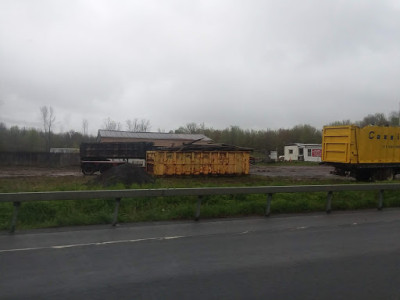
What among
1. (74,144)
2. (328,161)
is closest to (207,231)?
(328,161)

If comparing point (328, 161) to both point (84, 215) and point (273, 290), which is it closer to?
point (84, 215)

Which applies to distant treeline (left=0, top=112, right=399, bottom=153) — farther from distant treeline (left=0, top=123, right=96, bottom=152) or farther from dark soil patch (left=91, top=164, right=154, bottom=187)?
dark soil patch (left=91, top=164, right=154, bottom=187)

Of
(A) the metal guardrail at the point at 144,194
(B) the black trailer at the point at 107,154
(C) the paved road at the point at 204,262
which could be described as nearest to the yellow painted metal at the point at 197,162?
(B) the black trailer at the point at 107,154

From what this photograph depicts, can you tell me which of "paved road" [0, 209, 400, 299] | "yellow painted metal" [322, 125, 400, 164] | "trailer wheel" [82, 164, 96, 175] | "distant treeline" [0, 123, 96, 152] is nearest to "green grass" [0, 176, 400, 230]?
"paved road" [0, 209, 400, 299]

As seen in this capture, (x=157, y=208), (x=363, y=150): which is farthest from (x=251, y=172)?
(x=157, y=208)

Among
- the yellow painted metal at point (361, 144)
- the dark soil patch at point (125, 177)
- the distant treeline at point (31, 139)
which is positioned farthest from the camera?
the distant treeline at point (31, 139)

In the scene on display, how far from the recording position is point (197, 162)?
2769cm

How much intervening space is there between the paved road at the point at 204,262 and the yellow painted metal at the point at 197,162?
59.3 ft

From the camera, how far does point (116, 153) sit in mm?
33875

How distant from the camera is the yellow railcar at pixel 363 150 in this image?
22.1m

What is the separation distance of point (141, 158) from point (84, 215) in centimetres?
2481

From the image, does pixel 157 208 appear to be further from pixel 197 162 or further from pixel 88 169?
pixel 88 169

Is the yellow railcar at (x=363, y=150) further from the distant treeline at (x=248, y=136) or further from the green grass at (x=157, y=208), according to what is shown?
the distant treeline at (x=248, y=136)

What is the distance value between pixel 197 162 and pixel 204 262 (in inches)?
860
